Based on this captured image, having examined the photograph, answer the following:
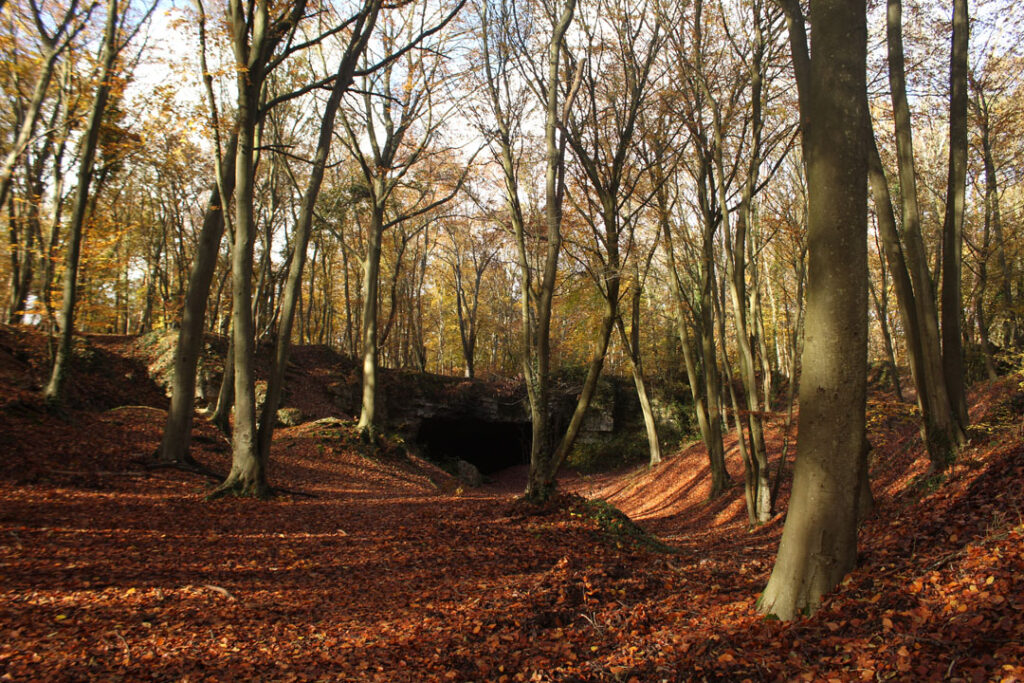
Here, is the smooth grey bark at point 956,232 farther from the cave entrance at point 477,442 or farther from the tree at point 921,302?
the cave entrance at point 477,442

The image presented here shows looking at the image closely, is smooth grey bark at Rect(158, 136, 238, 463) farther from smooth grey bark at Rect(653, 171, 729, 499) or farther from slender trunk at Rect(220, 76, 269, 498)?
smooth grey bark at Rect(653, 171, 729, 499)

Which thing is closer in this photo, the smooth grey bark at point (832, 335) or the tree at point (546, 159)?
the smooth grey bark at point (832, 335)

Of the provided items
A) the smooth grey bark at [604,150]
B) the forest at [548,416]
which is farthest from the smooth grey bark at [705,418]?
the smooth grey bark at [604,150]

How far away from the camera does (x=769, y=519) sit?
9.34 meters

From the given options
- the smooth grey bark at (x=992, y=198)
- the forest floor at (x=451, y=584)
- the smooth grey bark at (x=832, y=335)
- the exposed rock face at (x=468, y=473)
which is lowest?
the exposed rock face at (x=468, y=473)

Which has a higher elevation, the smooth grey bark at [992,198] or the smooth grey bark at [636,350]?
the smooth grey bark at [992,198]

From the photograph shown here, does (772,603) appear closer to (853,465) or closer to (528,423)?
(853,465)

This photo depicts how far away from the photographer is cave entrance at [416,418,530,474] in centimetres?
2232

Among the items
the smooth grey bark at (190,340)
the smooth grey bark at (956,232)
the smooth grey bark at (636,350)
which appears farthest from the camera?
the smooth grey bark at (636,350)

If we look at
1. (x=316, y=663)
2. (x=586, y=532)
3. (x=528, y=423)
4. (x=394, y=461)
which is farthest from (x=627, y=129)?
(x=528, y=423)

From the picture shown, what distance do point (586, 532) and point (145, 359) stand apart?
14.6m

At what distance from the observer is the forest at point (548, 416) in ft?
12.6

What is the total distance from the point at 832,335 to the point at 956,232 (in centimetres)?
508

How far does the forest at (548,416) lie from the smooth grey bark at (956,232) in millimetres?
44
